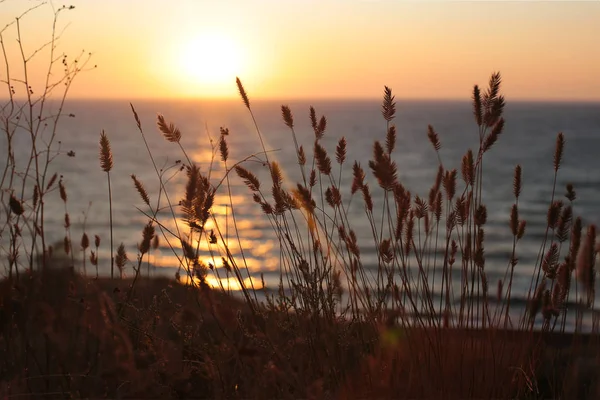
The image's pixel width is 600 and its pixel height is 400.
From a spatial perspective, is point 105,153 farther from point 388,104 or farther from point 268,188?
point 268,188

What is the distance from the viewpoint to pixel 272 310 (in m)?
2.58

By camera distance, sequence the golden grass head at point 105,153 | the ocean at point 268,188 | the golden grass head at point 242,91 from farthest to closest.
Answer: the ocean at point 268,188 → the golden grass head at point 242,91 → the golden grass head at point 105,153

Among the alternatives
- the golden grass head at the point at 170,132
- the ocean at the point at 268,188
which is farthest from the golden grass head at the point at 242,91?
the golden grass head at the point at 170,132

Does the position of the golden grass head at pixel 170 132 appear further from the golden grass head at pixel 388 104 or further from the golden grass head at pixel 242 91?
the golden grass head at pixel 388 104

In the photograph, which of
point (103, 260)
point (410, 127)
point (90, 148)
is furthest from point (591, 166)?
point (410, 127)

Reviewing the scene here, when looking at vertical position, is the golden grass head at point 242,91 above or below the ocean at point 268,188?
above

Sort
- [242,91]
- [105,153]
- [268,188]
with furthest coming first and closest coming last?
[268,188]
[242,91]
[105,153]

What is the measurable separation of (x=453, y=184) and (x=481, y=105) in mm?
A: 261

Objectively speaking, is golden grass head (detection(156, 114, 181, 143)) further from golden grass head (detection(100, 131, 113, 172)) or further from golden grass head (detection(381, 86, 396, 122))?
golden grass head (detection(381, 86, 396, 122))

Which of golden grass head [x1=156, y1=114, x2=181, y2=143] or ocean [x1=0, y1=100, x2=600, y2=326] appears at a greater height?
golden grass head [x1=156, y1=114, x2=181, y2=143]

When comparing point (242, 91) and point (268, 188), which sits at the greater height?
point (242, 91)

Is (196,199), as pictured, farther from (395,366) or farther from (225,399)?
(395,366)

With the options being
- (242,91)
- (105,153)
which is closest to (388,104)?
(242,91)

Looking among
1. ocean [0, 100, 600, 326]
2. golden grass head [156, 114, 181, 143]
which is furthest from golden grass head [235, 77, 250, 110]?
golden grass head [156, 114, 181, 143]
